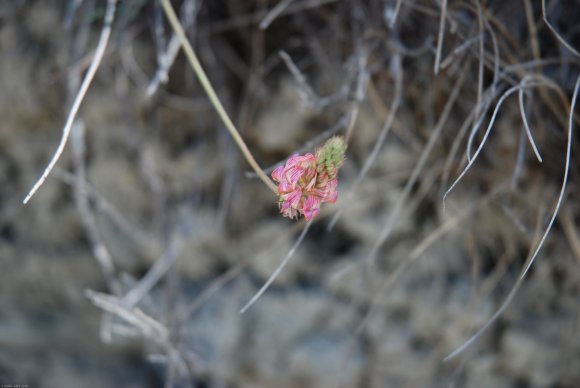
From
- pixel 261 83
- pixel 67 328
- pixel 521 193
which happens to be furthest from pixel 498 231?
pixel 67 328

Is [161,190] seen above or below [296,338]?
above

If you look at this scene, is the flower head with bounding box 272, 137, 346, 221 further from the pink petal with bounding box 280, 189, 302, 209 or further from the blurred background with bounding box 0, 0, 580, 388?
the blurred background with bounding box 0, 0, 580, 388

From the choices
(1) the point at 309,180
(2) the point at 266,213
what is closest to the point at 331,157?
(1) the point at 309,180

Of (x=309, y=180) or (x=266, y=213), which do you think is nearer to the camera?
(x=309, y=180)

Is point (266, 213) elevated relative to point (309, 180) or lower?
lower

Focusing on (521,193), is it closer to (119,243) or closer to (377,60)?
(377,60)

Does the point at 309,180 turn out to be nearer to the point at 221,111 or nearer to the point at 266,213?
the point at 221,111
